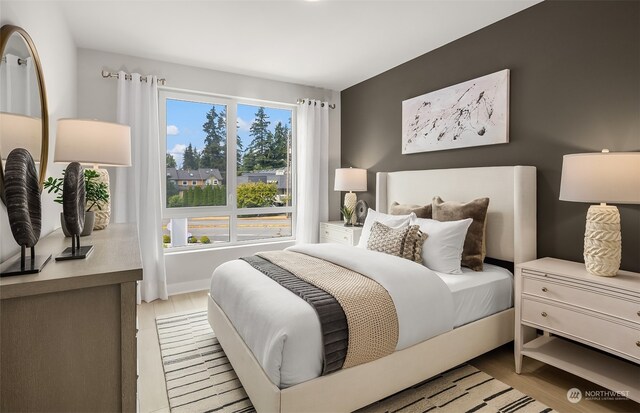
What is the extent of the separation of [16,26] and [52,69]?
0.93 m

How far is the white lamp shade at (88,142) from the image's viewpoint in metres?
1.93

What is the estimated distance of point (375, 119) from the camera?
421 centimetres

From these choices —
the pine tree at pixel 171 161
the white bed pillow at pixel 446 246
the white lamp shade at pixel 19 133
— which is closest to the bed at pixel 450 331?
the white bed pillow at pixel 446 246

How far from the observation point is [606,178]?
1.83m

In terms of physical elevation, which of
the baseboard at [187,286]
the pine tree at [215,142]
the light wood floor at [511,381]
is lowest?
the light wood floor at [511,381]

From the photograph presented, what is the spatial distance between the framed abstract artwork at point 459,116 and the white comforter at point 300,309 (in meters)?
1.47

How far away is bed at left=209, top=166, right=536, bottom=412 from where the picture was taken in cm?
164

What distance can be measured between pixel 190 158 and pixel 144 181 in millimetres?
630

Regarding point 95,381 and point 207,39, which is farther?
point 207,39

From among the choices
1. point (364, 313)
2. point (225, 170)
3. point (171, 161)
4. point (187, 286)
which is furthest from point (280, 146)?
point (364, 313)

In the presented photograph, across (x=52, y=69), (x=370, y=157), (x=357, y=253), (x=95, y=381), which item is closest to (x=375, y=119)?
(x=370, y=157)

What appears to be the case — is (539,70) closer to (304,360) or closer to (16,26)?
(304,360)

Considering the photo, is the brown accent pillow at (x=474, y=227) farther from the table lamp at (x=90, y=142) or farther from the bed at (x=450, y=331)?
the table lamp at (x=90, y=142)

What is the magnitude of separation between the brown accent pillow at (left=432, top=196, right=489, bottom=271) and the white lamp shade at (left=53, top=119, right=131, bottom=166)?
250cm
